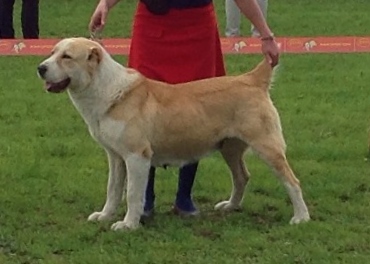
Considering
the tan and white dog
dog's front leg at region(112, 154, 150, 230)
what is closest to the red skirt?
the tan and white dog

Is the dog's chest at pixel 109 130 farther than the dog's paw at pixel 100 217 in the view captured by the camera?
No

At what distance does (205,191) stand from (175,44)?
1.36 m

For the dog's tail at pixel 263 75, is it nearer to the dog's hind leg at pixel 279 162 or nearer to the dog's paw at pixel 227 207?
the dog's hind leg at pixel 279 162

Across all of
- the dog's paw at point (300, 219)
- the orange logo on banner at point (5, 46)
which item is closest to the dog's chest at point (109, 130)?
the dog's paw at point (300, 219)

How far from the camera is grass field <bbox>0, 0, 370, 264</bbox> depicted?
592cm

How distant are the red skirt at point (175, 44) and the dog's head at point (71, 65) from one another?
55 centimetres

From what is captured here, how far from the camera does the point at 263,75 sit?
6.52 m

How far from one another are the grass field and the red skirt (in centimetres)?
97

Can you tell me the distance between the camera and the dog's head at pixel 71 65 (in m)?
6.05

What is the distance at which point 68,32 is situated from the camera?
16.6m

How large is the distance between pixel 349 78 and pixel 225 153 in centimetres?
554

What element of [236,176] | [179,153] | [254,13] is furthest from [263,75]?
[236,176]

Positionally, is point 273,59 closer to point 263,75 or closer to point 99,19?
point 263,75

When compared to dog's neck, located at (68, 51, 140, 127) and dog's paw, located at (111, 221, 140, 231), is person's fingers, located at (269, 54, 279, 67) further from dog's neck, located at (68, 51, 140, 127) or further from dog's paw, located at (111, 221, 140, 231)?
dog's paw, located at (111, 221, 140, 231)
